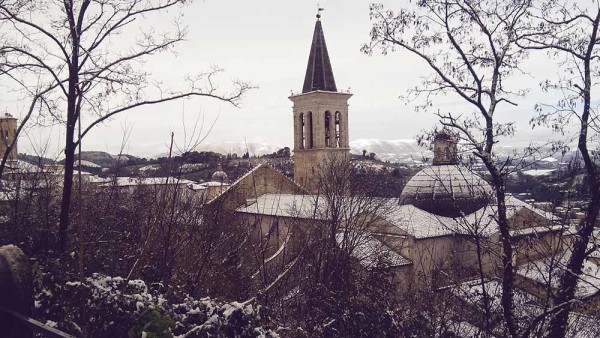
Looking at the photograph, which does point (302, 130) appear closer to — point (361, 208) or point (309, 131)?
point (309, 131)

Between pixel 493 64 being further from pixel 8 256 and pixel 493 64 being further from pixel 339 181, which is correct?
pixel 8 256

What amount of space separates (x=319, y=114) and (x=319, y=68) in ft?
10.4

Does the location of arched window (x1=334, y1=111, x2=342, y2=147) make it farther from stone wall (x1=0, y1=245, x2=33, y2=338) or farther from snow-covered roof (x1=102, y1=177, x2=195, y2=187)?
stone wall (x1=0, y1=245, x2=33, y2=338)

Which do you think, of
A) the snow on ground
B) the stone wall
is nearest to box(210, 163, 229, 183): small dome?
the stone wall

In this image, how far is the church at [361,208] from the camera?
12.1m

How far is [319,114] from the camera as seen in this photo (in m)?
32.3

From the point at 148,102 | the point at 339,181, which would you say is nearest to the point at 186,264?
the point at 148,102

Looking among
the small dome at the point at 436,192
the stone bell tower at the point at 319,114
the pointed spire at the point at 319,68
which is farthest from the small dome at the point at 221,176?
the pointed spire at the point at 319,68

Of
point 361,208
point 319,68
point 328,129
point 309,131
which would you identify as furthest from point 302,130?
point 361,208

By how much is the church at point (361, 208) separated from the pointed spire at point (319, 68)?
0.22 feet

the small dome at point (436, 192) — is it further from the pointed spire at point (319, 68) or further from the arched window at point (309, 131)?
the pointed spire at point (319, 68)

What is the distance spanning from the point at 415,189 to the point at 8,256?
22.6 metres

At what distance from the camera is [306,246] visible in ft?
28.9

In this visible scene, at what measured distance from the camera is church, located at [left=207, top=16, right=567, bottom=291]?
476 inches
